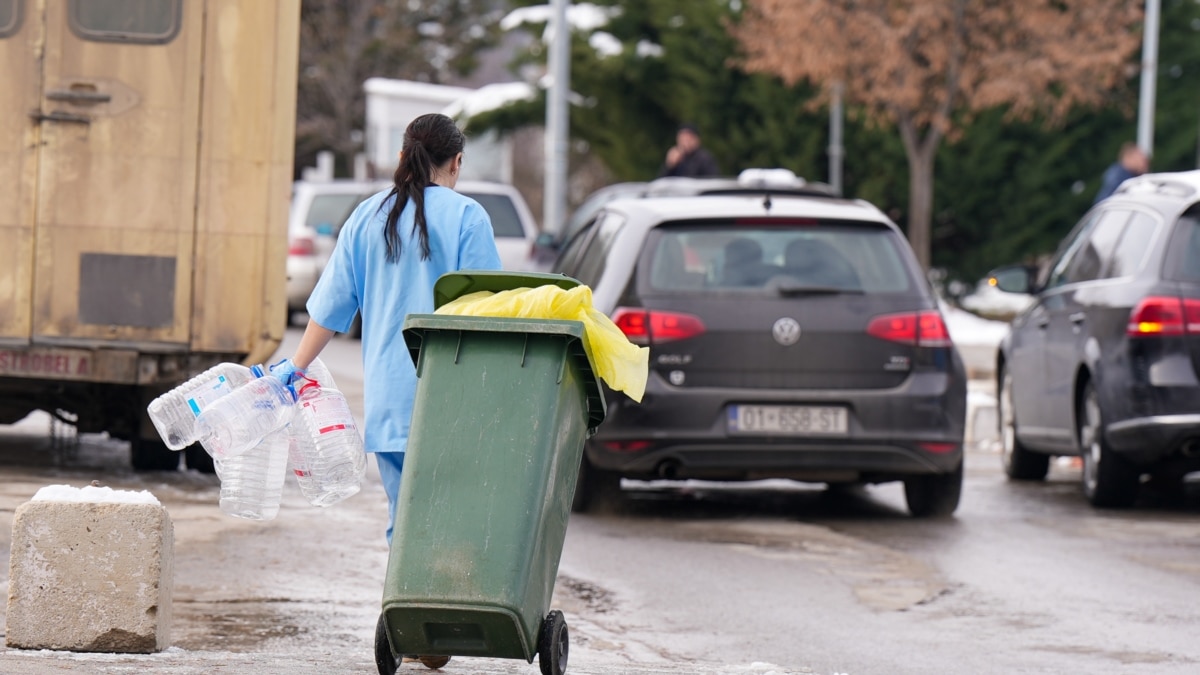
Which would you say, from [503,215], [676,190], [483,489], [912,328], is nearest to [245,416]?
[483,489]

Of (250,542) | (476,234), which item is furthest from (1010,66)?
(476,234)

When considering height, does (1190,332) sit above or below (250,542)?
above

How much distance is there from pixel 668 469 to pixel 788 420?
59 centimetres

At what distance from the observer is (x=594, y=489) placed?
10.0m

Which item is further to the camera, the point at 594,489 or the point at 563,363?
the point at 594,489

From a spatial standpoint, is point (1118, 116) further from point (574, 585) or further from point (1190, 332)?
point (574, 585)

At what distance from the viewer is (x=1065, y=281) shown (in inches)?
458

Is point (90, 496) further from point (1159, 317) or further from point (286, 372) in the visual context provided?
point (1159, 317)

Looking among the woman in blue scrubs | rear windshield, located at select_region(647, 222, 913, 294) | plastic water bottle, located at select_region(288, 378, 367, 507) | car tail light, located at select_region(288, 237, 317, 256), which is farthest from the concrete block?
car tail light, located at select_region(288, 237, 317, 256)

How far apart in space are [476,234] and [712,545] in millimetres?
3491

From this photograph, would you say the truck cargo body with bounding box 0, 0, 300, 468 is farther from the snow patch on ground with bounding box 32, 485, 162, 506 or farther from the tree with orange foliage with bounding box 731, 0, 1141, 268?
the tree with orange foliage with bounding box 731, 0, 1141, 268

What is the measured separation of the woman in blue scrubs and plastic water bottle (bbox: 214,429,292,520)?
19cm

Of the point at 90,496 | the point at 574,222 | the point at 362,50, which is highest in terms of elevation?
the point at 362,50

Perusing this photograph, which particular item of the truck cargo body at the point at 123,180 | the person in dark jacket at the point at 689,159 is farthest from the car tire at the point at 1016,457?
the person in dark jacket at the point at 689,159
